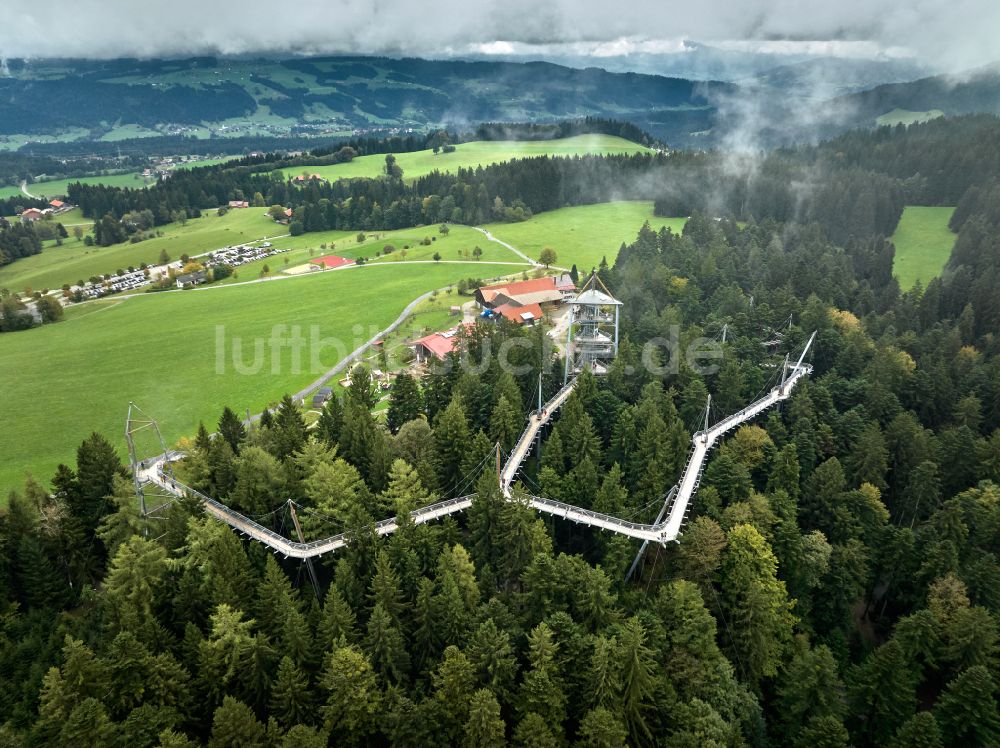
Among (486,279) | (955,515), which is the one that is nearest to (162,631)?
(955,515)

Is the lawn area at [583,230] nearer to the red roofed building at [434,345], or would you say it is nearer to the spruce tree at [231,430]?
the red roofed building at [434,345]

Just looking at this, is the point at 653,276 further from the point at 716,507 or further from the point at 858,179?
the point at 858,179

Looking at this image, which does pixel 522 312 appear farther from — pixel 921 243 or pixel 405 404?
pixel 921 243

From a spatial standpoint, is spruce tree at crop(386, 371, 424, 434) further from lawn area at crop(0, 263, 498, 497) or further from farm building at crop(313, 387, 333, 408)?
lawn area at crop(0, 263, 498, 497)

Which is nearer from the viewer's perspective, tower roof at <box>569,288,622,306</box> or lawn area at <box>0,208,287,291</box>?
tower roof at <box>569,288,622,306</box>

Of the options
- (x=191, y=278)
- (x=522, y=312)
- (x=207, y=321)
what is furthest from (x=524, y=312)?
(x=191, y=278)

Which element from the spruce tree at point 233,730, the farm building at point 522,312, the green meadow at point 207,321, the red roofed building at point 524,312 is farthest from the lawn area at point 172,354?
the spruce tree at point 233,730

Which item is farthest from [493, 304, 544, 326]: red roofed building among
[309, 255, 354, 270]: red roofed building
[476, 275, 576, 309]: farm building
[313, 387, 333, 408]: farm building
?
[309, 255, 354, 270]: red roofed building
